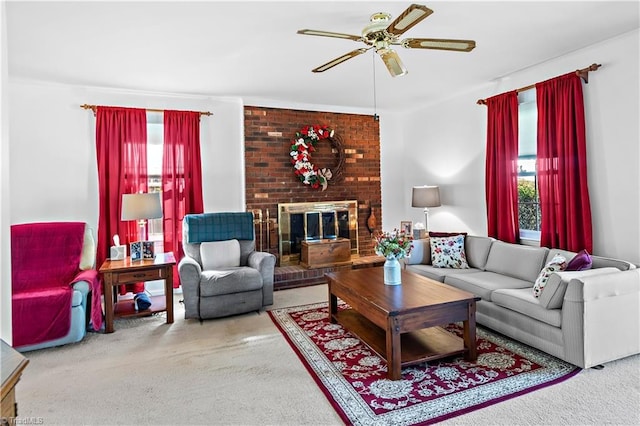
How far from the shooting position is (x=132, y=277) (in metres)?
3.71

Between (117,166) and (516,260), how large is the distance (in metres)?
4.60

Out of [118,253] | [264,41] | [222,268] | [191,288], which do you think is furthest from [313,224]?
[264,41]

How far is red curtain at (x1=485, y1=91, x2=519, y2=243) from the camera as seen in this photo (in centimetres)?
430

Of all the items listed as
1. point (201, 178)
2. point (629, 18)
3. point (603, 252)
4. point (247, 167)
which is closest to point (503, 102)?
point (629, 18)

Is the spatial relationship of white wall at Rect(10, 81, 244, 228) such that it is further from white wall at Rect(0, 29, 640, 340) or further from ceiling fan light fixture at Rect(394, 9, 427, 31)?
ceiling fan light fixture at Rect(394, 9, 427, 31)

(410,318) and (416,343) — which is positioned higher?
(410,318)

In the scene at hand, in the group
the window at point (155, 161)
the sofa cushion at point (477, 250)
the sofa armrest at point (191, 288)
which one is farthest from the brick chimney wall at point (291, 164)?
the sofa cushion at point (477, 250)

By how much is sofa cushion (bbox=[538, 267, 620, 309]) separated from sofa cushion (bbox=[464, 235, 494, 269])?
4.49 ft

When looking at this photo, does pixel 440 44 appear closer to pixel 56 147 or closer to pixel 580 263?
pixel 580 263

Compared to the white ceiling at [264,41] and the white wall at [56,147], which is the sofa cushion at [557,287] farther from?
the white wall at [56,147]

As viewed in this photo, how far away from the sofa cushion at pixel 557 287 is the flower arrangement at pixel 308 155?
11.5 ft

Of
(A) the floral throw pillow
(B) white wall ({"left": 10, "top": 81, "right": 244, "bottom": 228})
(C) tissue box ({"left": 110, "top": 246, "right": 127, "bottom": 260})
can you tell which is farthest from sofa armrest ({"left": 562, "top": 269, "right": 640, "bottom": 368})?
(B) white wall ({"left": 10, "top": 81, "right": 244, "bottom": 228})

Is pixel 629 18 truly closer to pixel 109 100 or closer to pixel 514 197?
pixel 514 197

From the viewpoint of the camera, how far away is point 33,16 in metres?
2.70
